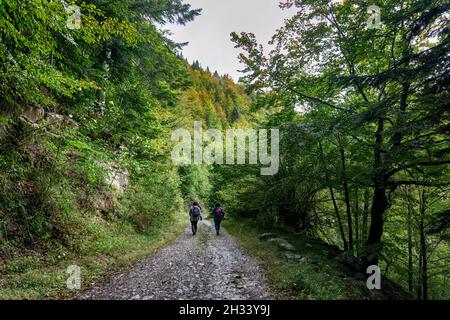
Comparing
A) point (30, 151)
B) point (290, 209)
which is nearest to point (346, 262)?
point (290, 209)

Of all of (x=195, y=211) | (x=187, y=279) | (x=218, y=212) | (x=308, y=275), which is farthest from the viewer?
(x=218, y=212)

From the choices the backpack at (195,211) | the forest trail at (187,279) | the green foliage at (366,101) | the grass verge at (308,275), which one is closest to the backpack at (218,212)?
the backpack at (195,211)

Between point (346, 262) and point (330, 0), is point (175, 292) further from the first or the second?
point (330, 0)

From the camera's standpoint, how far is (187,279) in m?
6.50

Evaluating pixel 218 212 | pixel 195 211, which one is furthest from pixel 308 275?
pixel 218 212

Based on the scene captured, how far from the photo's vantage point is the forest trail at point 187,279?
5.45m

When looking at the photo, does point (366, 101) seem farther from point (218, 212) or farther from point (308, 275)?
point (218, 212)

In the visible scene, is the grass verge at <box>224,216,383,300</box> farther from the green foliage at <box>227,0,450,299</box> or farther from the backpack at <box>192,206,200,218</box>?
the backpack at <box>192,206,200,218</box>

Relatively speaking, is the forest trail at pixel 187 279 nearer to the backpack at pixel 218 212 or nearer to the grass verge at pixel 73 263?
the grass verge at pixel 73 263

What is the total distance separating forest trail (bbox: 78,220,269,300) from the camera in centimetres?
545

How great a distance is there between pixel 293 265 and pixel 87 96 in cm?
971

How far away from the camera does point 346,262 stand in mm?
9047

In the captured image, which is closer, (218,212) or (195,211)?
(195,211)

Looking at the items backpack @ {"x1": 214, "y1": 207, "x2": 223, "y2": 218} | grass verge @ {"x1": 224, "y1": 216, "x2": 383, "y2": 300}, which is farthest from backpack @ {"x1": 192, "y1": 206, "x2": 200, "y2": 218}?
grass verge @ {"x1": 224, "y1": 216, "x2": 383, "y2": 300}
